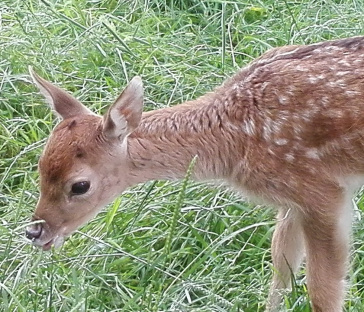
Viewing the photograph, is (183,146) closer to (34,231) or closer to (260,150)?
(260,150)

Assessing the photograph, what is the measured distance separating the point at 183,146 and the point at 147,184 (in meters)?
0.83

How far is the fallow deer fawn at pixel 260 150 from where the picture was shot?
4.69m

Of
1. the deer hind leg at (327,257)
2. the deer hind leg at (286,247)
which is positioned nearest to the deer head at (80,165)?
the deer hind leg at (286,247)

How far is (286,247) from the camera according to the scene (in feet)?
16.7

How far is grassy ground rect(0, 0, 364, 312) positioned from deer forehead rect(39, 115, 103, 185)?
9.9 inches

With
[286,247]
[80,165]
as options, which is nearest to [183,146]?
[80,165]

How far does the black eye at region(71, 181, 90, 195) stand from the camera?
15.4ft

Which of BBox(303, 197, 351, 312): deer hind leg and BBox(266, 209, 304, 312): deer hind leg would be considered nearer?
BBox(303, 197, 351, 312): deer hind leg

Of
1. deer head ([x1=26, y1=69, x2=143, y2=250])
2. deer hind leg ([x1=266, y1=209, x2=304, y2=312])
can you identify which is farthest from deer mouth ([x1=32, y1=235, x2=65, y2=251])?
deer hind leg ([x1=266, y1=209, x2=304, y2=312])

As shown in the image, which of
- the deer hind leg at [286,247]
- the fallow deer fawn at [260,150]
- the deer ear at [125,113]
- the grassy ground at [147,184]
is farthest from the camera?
the deer hind leg at [286,247]

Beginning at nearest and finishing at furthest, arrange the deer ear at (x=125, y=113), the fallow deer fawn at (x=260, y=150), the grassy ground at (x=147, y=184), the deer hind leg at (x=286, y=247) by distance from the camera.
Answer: the deer ear at (x=125, y=113), the fallow deer fawn at (x=260, y=150), the grassy ground at (x=147, y=184), the deer hind leg at (x=286, y=247)

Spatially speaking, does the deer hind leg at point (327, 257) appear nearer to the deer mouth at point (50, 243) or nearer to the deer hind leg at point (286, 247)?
the deer hind leg at point (286, 247)

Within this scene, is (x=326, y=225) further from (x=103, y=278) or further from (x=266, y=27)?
(x=266, y=27)

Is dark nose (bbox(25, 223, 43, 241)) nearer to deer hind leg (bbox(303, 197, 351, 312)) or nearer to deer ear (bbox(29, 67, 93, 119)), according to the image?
deer ear (bbox(29, 67, 93, 119))
